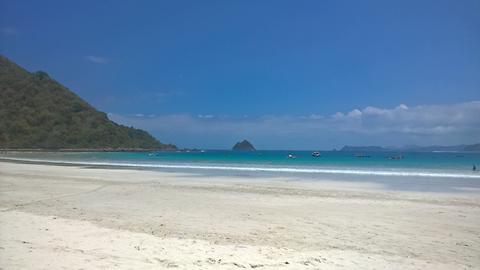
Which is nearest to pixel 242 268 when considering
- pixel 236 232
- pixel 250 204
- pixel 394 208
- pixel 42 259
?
pixel 236 232

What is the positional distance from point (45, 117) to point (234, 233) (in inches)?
5006

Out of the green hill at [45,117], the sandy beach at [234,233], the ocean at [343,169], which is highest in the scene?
the green hill at [45,117]

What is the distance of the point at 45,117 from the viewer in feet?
388

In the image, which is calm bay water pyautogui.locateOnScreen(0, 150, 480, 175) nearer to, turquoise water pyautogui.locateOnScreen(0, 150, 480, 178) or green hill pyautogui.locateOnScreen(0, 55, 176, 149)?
turquoise water pyautogui.locateOnScreen(0, 150, 480, 178)

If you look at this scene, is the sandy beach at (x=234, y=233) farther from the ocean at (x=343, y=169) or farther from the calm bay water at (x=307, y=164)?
the calm bay water at (x=307, y=164)

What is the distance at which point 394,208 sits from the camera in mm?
13094

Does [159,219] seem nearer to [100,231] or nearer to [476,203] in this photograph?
[100,231]

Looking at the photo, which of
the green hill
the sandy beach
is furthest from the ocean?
Result: the green hill

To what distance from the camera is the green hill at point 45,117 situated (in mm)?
111188

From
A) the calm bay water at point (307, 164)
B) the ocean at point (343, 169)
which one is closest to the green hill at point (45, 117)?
the calm bay water at point (307, 164)

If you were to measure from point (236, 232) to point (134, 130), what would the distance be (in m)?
184

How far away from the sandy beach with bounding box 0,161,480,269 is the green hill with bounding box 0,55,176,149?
113 meters

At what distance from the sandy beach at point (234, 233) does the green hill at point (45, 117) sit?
113 meters

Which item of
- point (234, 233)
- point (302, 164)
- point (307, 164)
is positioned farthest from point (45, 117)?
point (234, 233)
